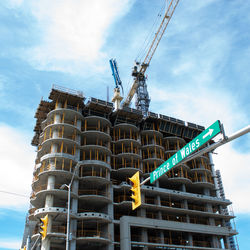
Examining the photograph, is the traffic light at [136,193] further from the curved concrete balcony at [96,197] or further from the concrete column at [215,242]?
the concrete column at [215,242]

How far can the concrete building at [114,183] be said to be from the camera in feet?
160

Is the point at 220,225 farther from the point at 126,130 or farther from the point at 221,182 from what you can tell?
the point at 126,130

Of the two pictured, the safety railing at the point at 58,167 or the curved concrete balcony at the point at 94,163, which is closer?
the safety railing at the point at 58,167

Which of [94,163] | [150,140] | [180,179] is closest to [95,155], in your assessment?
[94,163]

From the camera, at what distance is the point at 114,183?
59781 mm

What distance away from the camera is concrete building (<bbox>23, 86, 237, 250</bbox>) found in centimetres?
4866

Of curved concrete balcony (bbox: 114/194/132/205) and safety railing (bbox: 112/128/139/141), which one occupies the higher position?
safety railing (bbox: 112/128/139/141)

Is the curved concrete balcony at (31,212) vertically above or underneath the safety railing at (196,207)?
underneath

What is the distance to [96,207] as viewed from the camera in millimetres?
54719

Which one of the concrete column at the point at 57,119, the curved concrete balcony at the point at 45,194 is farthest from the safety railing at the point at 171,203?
the concrete column at the point at 57,119

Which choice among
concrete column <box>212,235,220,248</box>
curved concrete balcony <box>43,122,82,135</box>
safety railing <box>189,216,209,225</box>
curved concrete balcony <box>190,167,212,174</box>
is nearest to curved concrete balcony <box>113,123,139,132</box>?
curved concrete balcony <box>43,122,82,135</box>

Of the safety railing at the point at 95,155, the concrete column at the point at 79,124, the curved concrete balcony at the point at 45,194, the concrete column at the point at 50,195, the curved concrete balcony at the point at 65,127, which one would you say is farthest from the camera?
the concrete column at the point at 79,124

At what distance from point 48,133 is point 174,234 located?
3494 cm

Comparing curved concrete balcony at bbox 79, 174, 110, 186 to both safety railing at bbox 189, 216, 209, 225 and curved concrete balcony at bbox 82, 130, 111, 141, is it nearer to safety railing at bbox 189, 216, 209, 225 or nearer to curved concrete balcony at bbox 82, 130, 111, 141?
curved concrete balcony at bbox 82, 130, 111, 141
